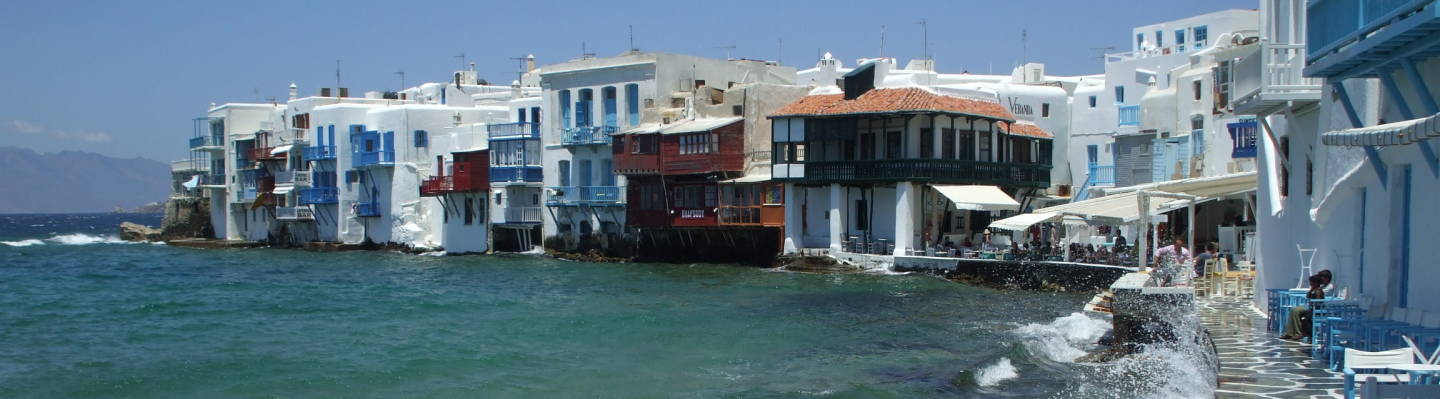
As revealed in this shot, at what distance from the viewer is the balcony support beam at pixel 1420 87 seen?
38.4ft

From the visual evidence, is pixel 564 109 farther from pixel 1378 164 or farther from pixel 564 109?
pixel 1378 164

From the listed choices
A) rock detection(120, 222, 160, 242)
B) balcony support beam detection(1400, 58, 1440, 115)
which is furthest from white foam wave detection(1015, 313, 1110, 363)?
rock detection(120, 222, 160, 242)

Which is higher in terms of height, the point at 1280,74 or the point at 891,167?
the point at 1280,74

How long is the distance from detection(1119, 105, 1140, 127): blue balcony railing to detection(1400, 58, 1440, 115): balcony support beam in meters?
33.2

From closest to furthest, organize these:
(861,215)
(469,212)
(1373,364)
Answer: (1373,364)
(861,215)
(469,212)

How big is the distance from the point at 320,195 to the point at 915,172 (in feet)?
121

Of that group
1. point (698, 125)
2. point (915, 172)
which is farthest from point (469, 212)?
point (915, 172)

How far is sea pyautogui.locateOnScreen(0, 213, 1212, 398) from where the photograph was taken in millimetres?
18422

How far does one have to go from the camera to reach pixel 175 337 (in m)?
25.8

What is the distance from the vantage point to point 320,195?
67.1m

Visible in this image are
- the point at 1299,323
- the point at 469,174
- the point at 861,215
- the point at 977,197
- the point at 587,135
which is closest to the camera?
the point at 1299,323

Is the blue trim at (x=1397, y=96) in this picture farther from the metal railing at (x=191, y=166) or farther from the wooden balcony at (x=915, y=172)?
the metal railing at (x=191, y=166)

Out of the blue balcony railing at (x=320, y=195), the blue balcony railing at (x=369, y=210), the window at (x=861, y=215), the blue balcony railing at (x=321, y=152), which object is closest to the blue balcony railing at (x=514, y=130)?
the blue balcony railing at (x=369, y=210)

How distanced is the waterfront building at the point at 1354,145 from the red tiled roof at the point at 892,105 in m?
22.1
